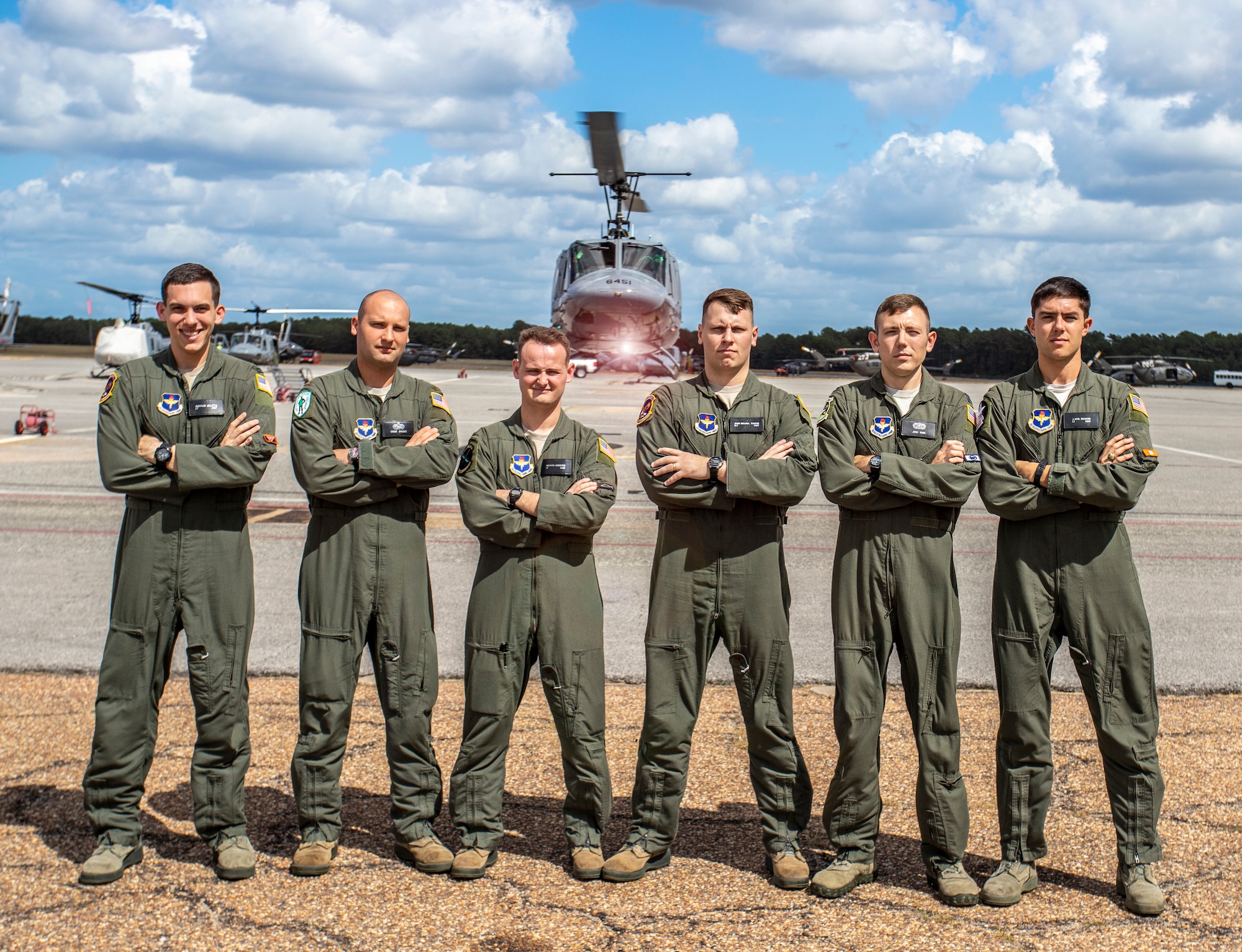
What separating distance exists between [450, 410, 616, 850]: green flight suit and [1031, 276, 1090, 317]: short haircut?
1928 mm

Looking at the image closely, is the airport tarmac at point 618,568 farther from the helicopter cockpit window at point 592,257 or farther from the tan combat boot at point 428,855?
the helicopter cockpit window at point 592,257

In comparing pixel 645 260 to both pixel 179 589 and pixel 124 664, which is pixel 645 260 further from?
pixel 124 664

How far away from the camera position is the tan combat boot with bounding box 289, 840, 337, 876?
401 centimetres

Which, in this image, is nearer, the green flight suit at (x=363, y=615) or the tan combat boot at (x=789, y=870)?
the tan combat boot at (x=789, y=870)

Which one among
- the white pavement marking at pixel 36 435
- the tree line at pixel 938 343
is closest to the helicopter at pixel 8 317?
the tree line at pixel 938 343

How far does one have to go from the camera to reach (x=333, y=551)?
164 inches

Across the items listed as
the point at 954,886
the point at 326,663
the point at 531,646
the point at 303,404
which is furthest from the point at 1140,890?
the point at 303,404

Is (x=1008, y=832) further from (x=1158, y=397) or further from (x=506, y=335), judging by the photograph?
(x=506, y=335)

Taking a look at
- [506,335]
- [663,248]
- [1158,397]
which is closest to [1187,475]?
[663,248]

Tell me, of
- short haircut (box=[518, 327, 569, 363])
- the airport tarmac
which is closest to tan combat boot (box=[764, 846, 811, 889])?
short haircut (box=[518, 327, 569, 363])

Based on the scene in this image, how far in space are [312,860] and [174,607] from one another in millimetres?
1146

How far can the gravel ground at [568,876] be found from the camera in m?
3.61

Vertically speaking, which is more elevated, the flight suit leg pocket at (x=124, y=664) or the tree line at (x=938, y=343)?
the tree line at (x=938, y=343)

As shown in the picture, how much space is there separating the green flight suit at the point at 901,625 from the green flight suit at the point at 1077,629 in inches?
7.6
